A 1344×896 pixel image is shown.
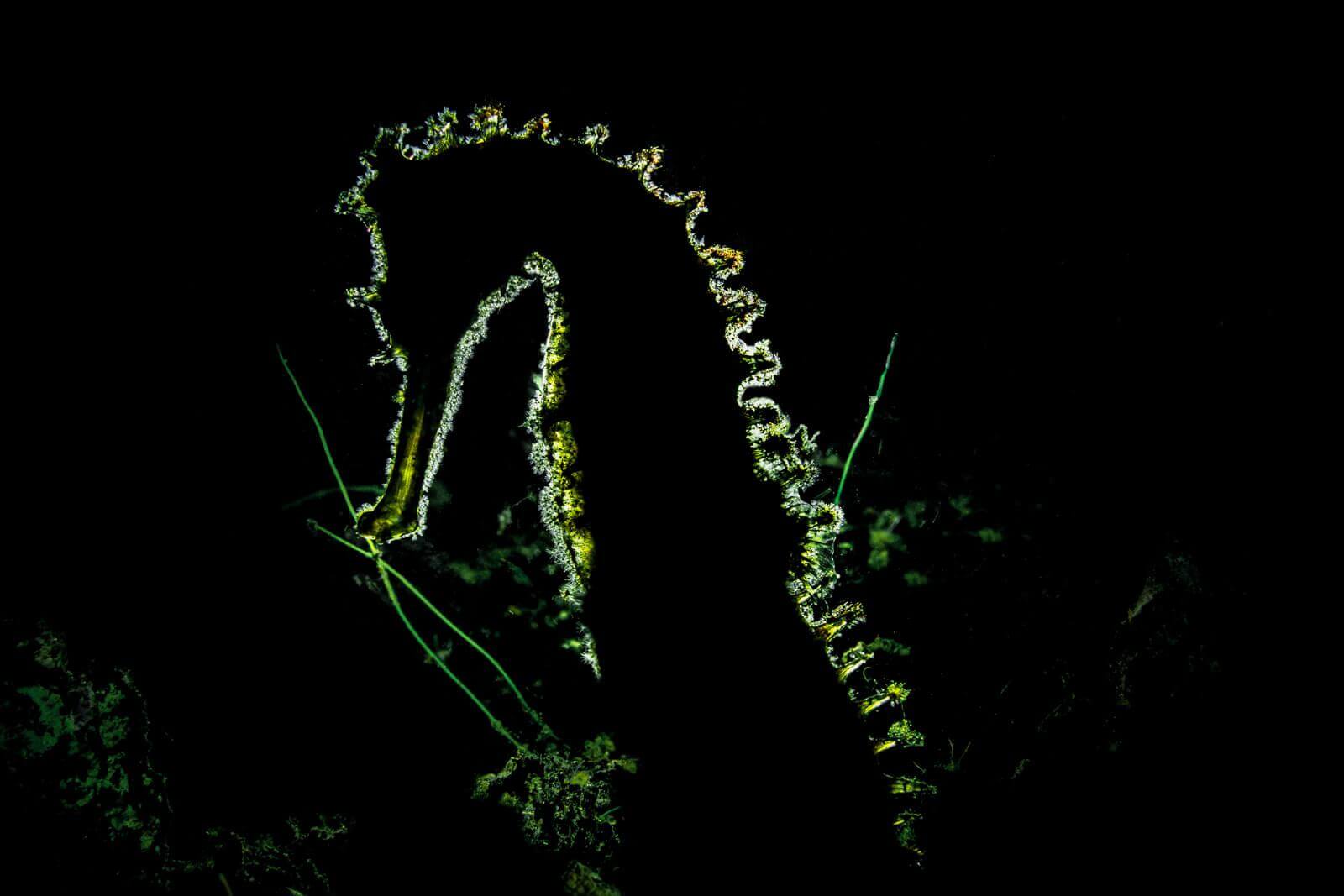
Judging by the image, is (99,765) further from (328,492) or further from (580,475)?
(580,475)

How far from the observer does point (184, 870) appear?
2.03 meters

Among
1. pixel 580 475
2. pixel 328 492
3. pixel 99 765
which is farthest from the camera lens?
pixel 328 492

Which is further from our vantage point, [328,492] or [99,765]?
[328,492]

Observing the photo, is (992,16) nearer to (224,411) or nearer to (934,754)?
(934,754)

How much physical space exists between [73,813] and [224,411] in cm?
214

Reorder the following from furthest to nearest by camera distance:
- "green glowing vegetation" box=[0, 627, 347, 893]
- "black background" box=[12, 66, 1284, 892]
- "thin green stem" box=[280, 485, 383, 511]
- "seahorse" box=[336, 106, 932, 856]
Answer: "thin green stem" box=[280, 485, 383, 511]
"black background" box=[12, 66, 1284, 892]
"green glowing vegetation" box=[0, 627, 347, 893]
"seahorse" box=[336, 106, 932, 856]

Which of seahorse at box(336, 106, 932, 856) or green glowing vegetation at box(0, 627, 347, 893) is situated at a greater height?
seahorse at box(336, 106, 932, 856)

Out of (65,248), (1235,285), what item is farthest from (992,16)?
(65,248)

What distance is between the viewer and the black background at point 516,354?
2.20 m

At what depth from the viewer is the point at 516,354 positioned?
3393 mm

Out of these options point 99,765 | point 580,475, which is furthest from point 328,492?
point 580,475

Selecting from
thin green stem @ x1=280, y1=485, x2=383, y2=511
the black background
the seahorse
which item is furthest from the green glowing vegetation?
the seahorse

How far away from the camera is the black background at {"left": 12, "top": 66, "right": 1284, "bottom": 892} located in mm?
2197

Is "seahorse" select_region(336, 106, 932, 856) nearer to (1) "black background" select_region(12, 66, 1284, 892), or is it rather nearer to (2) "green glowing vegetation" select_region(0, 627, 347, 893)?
(1) "black background" select_region(12, 66, 1284, 892)
